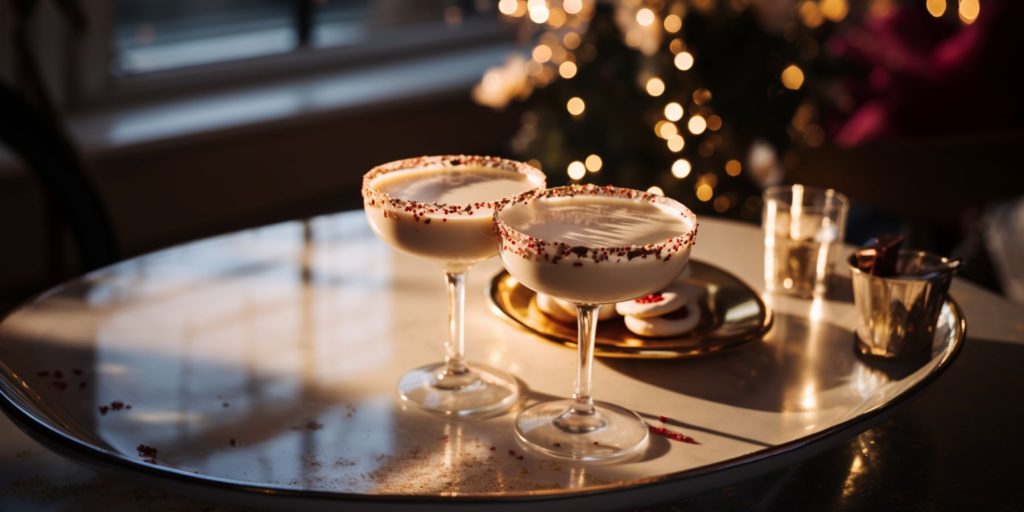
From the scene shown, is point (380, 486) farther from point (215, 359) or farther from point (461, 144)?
point (461, 144)

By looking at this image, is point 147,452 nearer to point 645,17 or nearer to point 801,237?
point 801,237

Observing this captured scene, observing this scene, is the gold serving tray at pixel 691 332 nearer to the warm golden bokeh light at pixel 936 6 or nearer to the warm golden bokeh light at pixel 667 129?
the warm golden bokeh light at pixel 667 129

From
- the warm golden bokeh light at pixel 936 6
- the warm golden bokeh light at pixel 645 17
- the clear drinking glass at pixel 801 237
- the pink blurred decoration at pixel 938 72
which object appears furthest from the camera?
the warm golden bokeh light at pixel 936 6

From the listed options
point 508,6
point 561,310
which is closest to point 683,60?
point 508,6

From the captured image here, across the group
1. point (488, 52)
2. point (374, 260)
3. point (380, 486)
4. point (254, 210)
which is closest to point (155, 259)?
point (374, 260)

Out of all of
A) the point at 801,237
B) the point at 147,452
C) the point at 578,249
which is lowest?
the point at 147,452

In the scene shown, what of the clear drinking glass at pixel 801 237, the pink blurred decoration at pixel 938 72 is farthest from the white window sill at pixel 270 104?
the clear drinking glass at pixel 801 237
